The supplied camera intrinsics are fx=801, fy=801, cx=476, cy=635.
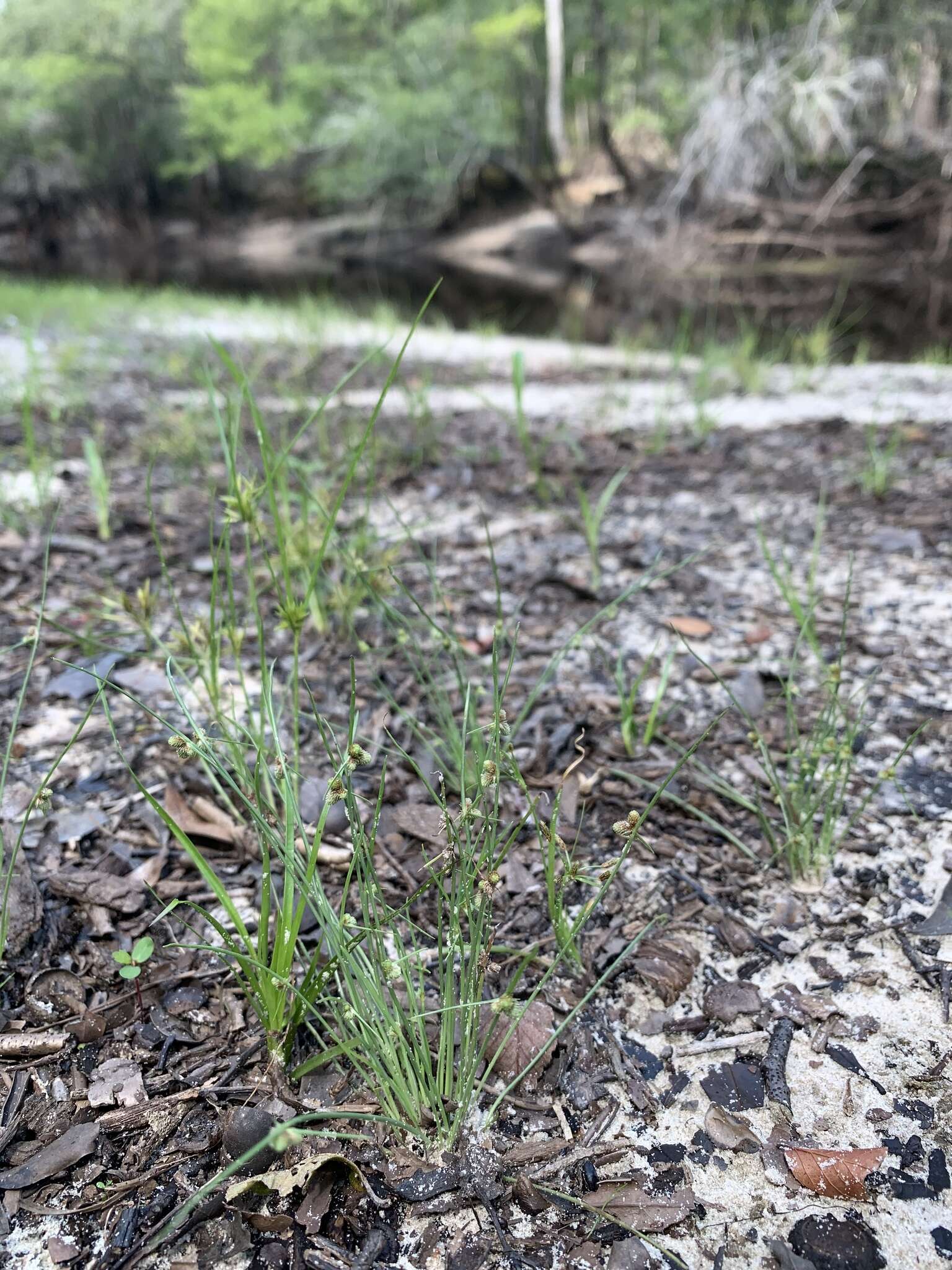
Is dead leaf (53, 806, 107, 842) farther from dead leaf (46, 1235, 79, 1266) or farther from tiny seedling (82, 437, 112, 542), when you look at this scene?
tiny seedling (82, 437, 112, 542)

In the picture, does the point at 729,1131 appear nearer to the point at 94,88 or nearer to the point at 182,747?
the point at 182,747

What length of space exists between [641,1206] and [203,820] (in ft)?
2.81

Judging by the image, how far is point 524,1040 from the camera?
1.02 metres

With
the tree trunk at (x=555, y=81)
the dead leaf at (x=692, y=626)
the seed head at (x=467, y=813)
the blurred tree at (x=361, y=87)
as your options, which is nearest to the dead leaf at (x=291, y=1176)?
the seed head at (x=467, y=813)

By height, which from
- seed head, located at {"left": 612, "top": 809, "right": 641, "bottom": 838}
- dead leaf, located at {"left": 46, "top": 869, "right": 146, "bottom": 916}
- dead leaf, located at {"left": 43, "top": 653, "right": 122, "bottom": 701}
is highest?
seed head, located at {"left": 612, "top": 809, "right": 641, "bottom": 838}

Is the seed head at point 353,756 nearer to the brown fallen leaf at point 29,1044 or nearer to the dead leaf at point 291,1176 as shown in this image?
the dead leaf at point 291,1176

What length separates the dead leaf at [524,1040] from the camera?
39.2 inches

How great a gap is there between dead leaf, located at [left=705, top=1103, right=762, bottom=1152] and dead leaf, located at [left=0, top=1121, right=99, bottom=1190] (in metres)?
0.70

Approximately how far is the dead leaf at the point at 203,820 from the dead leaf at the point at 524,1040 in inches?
20.9

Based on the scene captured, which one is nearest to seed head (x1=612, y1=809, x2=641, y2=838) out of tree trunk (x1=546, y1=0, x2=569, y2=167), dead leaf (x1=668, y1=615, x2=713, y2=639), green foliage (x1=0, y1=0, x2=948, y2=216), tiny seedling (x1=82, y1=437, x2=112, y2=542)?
dead leaf (x1=668, y1=615, x2=713, y2=639)

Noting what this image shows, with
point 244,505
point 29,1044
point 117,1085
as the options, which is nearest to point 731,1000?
point 117,1085

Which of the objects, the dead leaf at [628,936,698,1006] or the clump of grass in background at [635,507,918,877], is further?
the clump of grass in background at [635,507,918,877]

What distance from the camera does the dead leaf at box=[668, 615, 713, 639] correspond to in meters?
1.95

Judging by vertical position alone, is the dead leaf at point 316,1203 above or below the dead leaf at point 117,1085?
below
